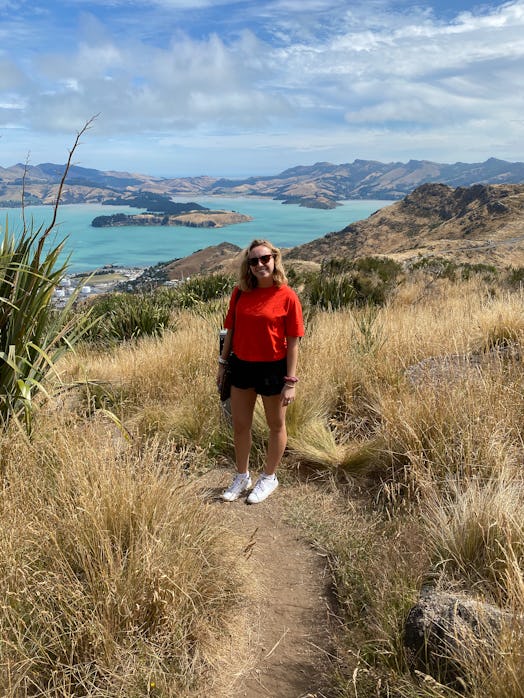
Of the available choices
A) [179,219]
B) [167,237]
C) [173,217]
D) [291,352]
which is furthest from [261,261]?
[173,217]

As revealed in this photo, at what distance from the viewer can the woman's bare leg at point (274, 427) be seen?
11.7 ft

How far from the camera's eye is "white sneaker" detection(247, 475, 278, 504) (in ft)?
11.9

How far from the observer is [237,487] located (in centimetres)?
375

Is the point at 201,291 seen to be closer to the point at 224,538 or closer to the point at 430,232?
the point at 224,538

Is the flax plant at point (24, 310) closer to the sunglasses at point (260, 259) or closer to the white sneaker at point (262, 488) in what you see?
the sunglasses at point (260, 259)

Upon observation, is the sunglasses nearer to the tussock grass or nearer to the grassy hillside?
the grassy hillside

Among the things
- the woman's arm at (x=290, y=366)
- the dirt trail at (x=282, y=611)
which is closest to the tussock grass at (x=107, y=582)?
the dirt trail at (x=282, y=611)

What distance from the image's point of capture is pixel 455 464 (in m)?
3.26

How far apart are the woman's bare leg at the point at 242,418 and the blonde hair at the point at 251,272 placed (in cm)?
73

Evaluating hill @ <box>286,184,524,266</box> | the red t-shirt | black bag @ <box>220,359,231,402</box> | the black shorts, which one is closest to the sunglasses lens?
the red t-shirt

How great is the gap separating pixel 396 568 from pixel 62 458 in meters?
1.71

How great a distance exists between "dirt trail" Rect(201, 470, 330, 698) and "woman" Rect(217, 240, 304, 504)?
0.34 m

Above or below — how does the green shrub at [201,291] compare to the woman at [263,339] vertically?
below

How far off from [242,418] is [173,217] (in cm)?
16045
